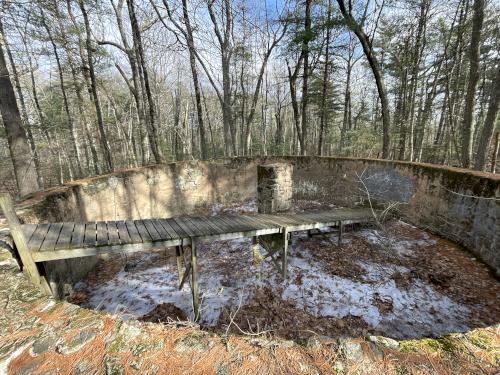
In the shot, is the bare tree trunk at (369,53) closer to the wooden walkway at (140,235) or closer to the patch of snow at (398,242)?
the patch of snow at (398,242)

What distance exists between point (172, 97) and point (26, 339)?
25.6 metres

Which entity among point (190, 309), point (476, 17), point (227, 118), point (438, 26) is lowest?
point (190, 309)

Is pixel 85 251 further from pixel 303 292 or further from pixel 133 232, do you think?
pixel 303 292

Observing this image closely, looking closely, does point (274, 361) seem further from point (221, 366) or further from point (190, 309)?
point (190, 309)

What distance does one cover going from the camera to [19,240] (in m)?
2.92

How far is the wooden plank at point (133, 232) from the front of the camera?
3853mm

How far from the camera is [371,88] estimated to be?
21797 millimetres

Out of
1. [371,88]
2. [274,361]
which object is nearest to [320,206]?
[274,361]

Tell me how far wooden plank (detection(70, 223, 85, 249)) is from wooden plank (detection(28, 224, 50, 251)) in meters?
0.37

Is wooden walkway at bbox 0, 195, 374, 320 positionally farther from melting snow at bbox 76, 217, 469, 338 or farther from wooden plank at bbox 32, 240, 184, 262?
melting snow at bbox 76, 217, 469, 338

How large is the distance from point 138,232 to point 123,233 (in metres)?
0.24

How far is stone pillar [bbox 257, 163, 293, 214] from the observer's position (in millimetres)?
6121

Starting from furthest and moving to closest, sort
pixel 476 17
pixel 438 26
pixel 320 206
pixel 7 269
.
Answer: pixel 438 26 < pixel 320 206 < pixel 476 17 < pixel 7 269

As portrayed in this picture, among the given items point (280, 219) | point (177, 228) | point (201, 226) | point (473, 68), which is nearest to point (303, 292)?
point (280, 219)
